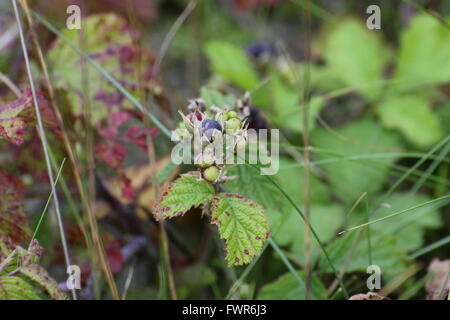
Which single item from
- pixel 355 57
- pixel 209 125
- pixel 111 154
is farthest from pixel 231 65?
pixel 209 125

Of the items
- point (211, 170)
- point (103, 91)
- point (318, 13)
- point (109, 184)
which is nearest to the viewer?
point (211, 170)

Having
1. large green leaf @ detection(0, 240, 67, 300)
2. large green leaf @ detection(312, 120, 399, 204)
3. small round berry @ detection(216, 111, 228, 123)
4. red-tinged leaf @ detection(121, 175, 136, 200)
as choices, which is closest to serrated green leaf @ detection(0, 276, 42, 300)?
large green leaf @ detection(0, 240, 67, 300)

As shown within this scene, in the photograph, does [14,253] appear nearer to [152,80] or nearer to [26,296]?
[26,296]

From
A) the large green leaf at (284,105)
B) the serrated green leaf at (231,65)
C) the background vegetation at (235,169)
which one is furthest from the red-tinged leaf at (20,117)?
the serrated green leaf at (231,65)

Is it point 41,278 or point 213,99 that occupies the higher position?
point 213,99

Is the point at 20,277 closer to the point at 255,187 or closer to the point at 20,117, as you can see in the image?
the point at 20,117

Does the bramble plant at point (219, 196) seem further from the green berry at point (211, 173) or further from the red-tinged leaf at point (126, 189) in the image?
the red-tinged leaf at point (126, 189)
